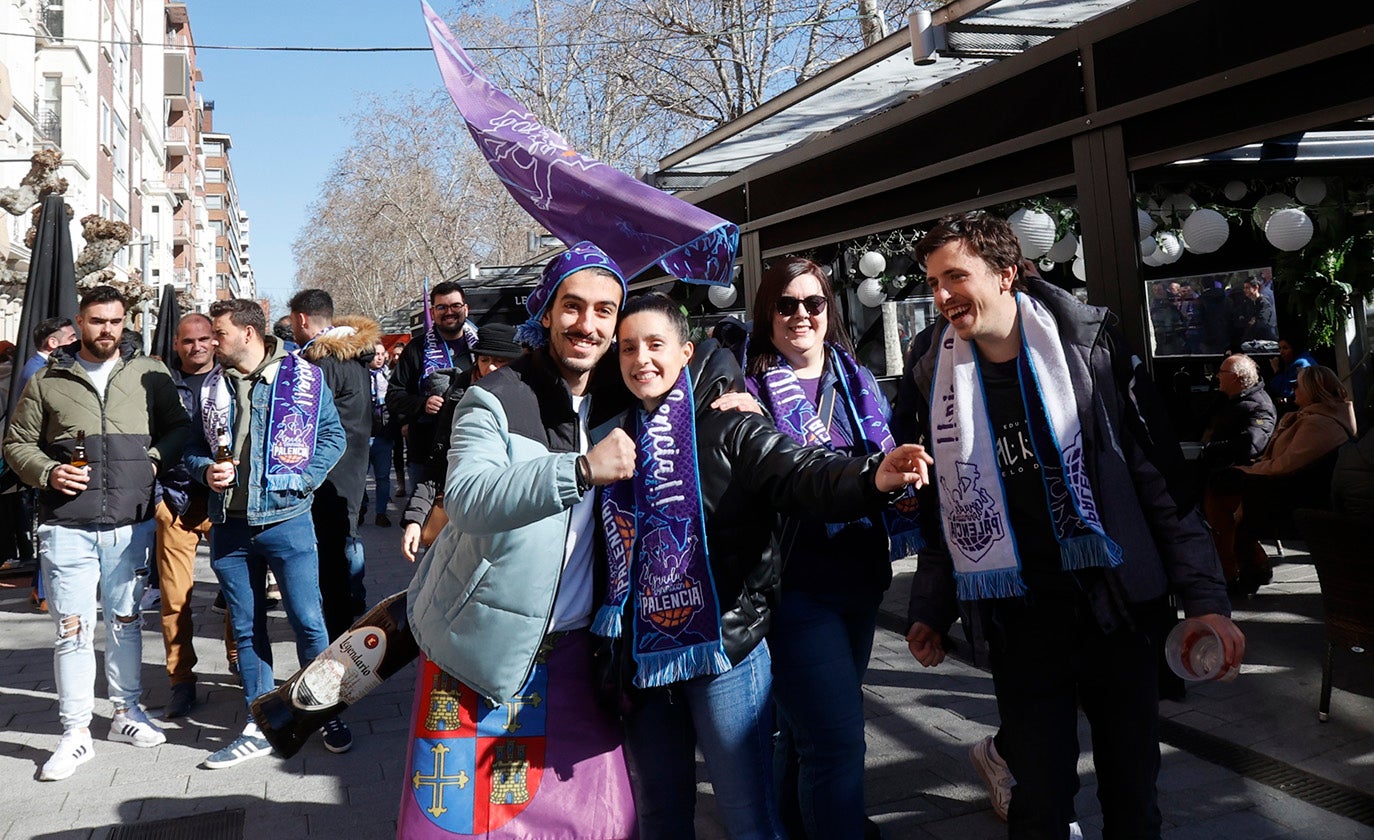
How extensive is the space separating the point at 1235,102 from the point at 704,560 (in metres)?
2.93

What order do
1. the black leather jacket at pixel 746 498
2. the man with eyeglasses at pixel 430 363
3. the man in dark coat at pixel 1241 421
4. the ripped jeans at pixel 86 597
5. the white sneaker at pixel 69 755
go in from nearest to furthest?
the black leather jacket at pixel 746 498 → the white sneaker at pixel 69 755 → the ripped jeans at pixel 86 597 → the man with eyeglasses at pixel 430 363 → the man in dark coat at pixel 1241 421

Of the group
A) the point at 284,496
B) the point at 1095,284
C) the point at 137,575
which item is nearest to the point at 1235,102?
the point at 1095,284

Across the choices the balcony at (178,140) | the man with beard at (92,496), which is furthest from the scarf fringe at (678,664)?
the balcony at (178,140)

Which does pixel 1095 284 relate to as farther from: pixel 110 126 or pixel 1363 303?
pixel 110 126

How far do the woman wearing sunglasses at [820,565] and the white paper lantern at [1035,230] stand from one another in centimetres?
510

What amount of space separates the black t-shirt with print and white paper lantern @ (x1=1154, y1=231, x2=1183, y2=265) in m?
8.07

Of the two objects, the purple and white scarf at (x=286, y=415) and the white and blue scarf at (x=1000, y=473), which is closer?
the white and blue scarf at (x=1000, y=473)

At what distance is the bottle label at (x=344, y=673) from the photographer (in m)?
2.97

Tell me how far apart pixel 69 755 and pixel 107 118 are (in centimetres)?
3569

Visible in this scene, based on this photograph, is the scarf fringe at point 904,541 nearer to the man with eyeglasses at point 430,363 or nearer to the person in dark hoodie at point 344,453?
the person in dark hoodie at point 344,453

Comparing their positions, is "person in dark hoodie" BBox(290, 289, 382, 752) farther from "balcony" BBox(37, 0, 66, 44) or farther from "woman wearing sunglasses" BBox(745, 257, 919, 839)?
"balcony" BBox(37, 0, 66, 44)

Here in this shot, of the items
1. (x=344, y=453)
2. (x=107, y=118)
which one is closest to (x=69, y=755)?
(x=344, y=453)

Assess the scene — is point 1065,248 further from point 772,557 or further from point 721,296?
point 772,557

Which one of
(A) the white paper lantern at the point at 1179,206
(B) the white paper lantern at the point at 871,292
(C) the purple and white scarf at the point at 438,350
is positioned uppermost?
(A) the white paper lantern at the point at 1179,206
